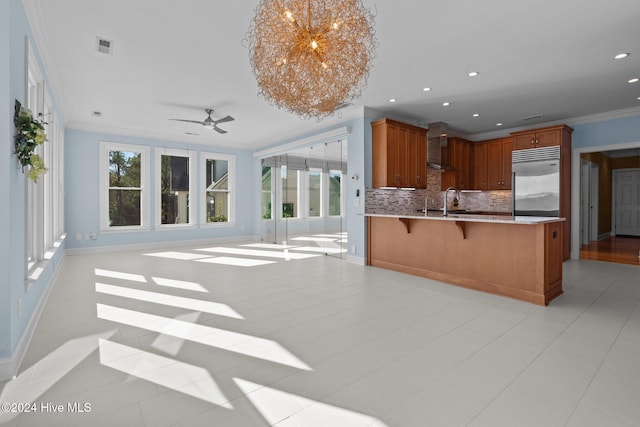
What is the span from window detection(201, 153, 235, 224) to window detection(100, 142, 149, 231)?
1.44 m

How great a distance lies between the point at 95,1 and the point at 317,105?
2125 millimetres

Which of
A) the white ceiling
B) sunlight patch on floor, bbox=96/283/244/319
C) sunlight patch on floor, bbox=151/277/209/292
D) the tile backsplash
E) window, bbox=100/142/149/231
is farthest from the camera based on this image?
window, bbox=100/142/149/231

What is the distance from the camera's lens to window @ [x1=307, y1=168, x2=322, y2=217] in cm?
762

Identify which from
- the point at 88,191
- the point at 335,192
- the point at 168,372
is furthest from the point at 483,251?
the point at 88,191

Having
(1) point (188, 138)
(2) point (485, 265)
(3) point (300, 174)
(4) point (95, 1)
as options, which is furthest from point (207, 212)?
(2) point (485, 265)

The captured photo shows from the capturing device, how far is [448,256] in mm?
4648

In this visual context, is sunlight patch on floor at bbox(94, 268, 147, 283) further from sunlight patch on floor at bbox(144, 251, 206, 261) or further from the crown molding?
the crown molding

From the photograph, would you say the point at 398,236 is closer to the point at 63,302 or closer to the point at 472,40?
the point at 472,40

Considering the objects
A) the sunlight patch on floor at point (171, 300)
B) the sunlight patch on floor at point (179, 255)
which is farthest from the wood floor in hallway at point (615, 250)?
the sunlight patch on floor at point (179, 255)

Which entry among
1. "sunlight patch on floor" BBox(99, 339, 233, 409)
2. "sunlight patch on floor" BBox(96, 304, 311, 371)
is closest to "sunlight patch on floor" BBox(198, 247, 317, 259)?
"sunlight patch on floor" BBox(96, 304, 311, 371)

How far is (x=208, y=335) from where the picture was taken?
9.25 ft

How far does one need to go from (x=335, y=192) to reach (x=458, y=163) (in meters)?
3.11

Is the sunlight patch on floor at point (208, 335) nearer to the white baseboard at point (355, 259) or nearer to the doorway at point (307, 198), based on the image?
the white baseboard at point (355, 259)

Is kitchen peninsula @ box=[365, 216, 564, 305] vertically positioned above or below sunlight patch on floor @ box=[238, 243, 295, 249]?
above
